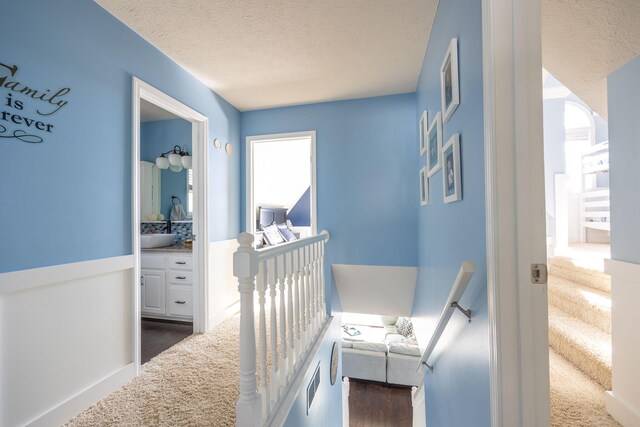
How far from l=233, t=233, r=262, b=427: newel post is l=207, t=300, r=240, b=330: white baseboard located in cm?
153

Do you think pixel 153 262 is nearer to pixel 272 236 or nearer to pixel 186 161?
pixel 186 161

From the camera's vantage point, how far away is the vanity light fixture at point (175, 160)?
3389 millimetres

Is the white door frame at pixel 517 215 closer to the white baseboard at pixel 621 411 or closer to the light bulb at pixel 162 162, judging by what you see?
the white baseboard at pixel 621 411

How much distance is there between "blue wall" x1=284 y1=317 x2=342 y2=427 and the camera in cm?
190

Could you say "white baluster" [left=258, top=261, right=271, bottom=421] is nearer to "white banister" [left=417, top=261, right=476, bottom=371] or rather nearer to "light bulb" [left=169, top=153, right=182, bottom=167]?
"white banister" [left=417, top=261, right=476, bottom=371]

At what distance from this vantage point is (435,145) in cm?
190

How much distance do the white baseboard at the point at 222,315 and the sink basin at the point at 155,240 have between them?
1171 millimetres

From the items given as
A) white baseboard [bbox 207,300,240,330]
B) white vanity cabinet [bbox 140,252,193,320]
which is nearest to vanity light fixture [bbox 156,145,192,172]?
white vanity cabinet [bbox 140,252,193,320]

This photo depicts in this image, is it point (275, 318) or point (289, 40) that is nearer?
point (275, 318)

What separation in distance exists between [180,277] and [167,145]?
1758 mm

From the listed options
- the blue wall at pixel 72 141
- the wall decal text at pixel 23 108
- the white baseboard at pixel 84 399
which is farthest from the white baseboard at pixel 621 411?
the wall decal text at pixel 23 108

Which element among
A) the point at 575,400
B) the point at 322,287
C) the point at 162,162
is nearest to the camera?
the point at 575,400

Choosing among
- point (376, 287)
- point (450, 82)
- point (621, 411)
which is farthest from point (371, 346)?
point (450, 82)

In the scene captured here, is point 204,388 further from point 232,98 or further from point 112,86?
point 232,98
